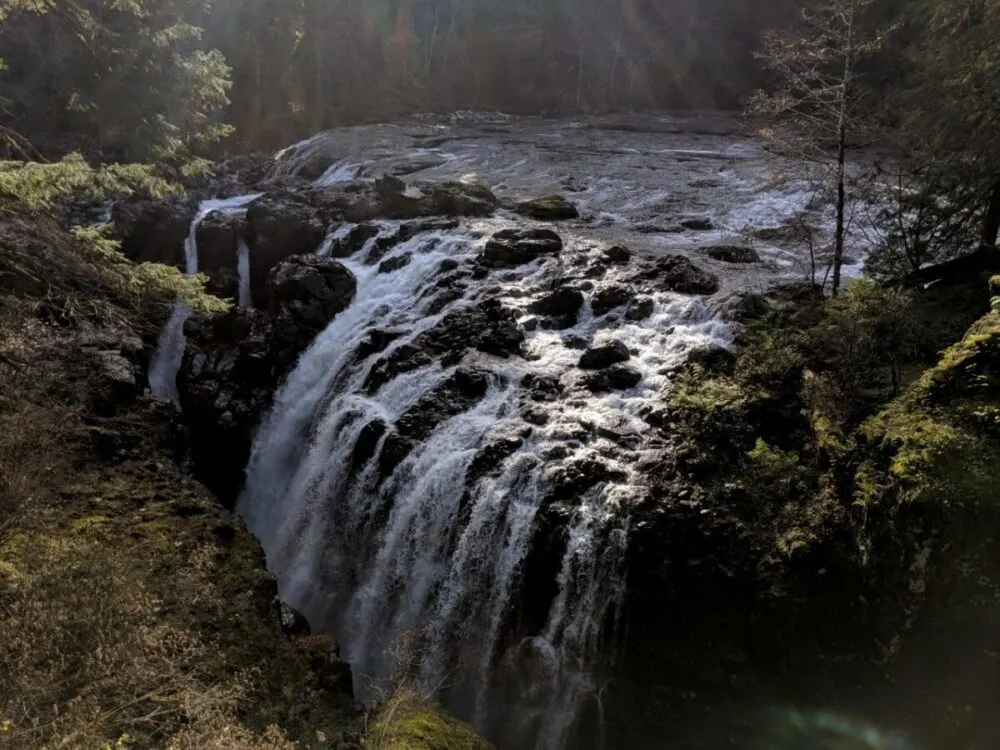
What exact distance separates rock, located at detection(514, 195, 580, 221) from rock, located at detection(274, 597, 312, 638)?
578 inches

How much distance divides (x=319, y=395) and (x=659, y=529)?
9.02 meters

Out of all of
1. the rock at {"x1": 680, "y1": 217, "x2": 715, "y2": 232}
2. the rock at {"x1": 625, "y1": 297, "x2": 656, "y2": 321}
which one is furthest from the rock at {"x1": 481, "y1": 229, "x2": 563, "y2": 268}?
the rock at {"x1": 680, "y1": 217, "x2": 715, "y2": 232}

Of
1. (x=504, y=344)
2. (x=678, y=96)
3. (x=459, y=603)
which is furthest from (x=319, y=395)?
(x=678, y=96)

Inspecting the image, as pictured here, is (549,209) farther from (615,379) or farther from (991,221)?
(991,221)

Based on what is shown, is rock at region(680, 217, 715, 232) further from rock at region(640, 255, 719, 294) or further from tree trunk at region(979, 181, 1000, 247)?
tree trunk at region(979, 181, 1000, 247)

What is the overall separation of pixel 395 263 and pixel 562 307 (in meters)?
5.86

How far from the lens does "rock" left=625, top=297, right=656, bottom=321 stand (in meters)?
14.7

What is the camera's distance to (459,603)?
10344mm

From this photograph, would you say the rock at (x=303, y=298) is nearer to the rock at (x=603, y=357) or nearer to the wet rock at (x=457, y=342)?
the wet rock at (x=457, y=342)

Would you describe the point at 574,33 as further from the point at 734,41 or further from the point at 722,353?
the point at 722,353

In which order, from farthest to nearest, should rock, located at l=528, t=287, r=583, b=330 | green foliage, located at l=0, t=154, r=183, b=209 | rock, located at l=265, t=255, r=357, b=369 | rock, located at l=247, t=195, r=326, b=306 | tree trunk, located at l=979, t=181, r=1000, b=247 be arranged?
rock, located at l=247, t=195, r=326, b=306 → rock, located at l=265, t=255, r=357, b=369 → rock, located at l=528, t=287, r=583, b=330 → tree trunk, located at l=979, t=181, r=1000, b=247 → green foliage, located at l=0, t=154, r=183, b=209

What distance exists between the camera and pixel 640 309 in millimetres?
14789

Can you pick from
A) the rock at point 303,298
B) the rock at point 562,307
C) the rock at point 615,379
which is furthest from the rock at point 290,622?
the rock at point 562,307

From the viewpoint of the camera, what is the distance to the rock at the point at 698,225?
20516 mm
